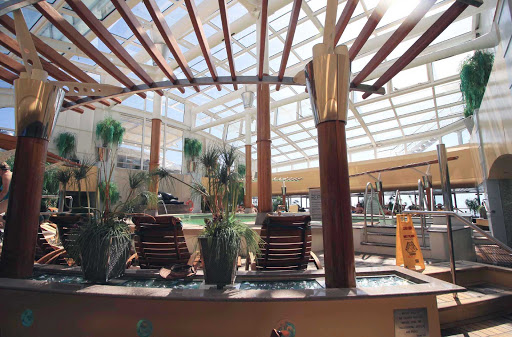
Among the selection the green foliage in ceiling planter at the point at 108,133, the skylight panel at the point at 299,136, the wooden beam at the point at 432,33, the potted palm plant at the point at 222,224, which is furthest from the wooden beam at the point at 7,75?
the skylight panel at the point at 299,136

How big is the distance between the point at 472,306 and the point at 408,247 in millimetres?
771

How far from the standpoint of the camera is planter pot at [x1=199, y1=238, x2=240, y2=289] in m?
1.84

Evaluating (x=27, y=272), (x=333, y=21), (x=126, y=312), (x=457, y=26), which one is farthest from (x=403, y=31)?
(x=457, y=26)

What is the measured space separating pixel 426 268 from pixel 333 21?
115 inches

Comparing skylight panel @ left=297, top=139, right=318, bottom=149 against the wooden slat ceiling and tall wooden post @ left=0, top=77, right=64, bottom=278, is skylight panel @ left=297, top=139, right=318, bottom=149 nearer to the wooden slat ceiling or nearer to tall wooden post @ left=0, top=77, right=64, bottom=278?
the wooden slat ceiling

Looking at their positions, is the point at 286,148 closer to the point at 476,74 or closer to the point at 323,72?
the point at 476,74

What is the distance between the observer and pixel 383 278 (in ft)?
7.09

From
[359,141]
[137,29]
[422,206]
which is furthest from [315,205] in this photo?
[359,141]

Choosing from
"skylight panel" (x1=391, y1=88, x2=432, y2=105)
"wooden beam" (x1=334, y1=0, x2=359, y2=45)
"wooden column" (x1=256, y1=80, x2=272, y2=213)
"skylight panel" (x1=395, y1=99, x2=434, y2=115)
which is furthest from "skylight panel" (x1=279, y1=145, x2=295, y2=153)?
"wooden beam" (x1=334, y1=0, x2=359, y2=45)

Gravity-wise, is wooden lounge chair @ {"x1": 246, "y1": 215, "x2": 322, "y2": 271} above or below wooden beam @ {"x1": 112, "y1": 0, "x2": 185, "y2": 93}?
below

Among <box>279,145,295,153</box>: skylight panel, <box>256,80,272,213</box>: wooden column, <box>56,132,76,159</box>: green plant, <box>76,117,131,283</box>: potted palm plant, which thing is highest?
<box>279,145,295,153</box>: skylight panel

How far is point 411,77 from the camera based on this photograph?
1250cm

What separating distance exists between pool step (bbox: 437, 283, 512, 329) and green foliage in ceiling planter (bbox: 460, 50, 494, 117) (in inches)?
215

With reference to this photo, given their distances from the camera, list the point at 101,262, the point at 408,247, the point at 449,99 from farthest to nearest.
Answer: the point at 449,99 → the point at 408,247 → the point at 101,262
